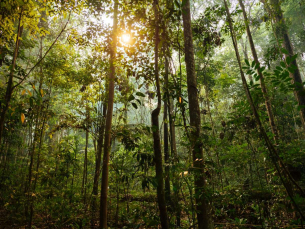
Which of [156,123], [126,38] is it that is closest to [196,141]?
[156,123]

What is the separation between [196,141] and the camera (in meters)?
2.27

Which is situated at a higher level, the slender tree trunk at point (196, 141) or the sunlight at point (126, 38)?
the sunlight at point (126, 38)

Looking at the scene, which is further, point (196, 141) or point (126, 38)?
point (126, 38)

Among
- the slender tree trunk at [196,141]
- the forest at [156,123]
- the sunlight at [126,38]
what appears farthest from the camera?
the sunlight at [126,38]

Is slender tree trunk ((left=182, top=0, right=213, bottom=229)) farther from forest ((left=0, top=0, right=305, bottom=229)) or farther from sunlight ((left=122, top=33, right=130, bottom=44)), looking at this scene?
sunlight ((left=122, top=33, right=130, bottom=44))

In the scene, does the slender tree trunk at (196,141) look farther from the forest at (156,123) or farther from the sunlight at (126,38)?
the sunlight at (126,38)

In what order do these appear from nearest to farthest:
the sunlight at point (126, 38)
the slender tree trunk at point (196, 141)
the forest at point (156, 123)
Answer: the forest at point (156, 123), the slender tree trunk at point (196, 141), the sunlight at point (126, 38)

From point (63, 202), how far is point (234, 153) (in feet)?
15.8

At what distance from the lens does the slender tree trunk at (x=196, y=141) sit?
2286mm

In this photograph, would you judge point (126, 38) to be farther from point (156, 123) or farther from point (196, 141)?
point (196, 141)

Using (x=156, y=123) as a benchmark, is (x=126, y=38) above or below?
above

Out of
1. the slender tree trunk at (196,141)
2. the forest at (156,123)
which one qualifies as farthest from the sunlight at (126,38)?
the slender tree trunk at (196,141)

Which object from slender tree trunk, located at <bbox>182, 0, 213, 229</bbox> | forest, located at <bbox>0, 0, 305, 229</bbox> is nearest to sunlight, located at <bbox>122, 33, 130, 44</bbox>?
forest, located at <bbox>0, 0, 305, 229</bbox>

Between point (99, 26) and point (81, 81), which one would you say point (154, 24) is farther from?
point (81, 81)
